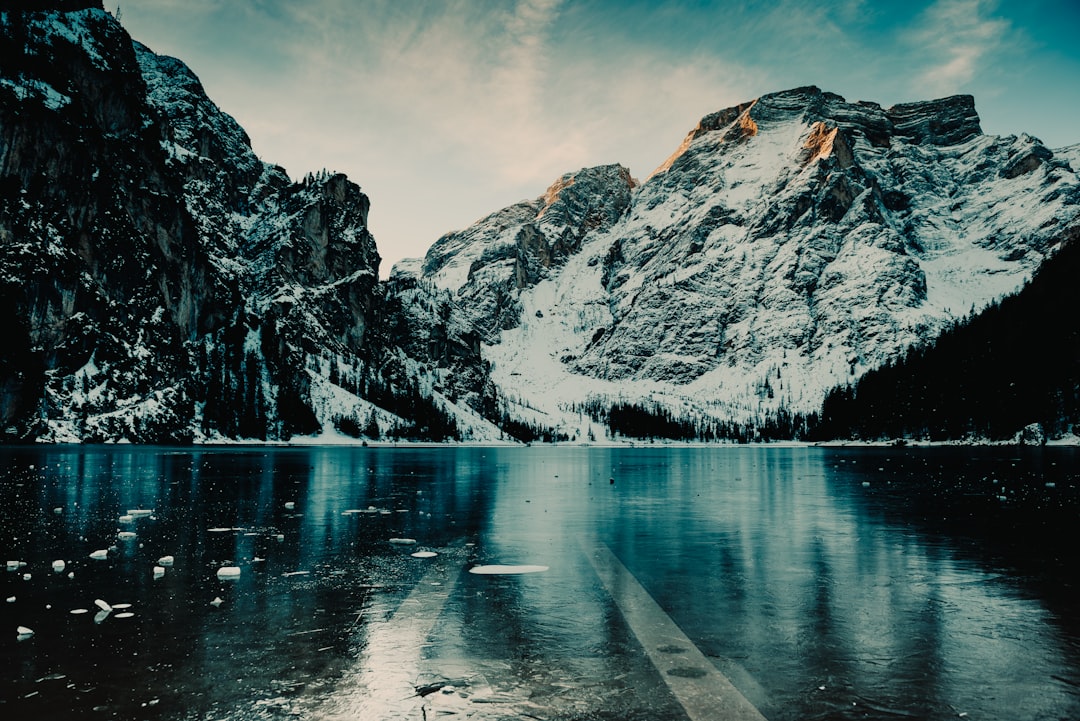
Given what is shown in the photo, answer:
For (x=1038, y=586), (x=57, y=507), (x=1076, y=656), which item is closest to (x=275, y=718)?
(x=1076, y=656)

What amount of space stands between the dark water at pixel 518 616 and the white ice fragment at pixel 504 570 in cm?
53

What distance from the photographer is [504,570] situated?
17672 mm

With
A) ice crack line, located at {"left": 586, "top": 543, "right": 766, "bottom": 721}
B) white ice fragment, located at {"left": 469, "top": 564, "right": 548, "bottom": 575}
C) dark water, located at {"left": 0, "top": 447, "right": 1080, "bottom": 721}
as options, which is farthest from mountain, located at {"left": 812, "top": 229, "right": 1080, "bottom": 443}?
ice crack line, located at {"left": 586, "top": 543, "right": 766, "bottom": 721}

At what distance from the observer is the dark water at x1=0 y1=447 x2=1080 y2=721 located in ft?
29.1

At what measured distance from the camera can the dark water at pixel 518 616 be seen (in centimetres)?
886

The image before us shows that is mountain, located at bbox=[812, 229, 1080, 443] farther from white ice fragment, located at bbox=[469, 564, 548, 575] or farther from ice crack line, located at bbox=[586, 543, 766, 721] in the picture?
ice crack line, located at bbox=[586, 543, 766, 721]

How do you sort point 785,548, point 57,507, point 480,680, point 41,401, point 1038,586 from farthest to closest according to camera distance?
point 41,401
point 57,507
point 785,548
point 1038,586
point 480,680

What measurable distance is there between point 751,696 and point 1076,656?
5742 millimetres

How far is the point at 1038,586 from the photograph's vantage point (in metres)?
15.7

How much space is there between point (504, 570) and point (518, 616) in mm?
4619

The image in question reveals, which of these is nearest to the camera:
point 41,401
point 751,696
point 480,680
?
point 751,696

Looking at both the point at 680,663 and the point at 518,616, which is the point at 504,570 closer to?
the point at 518,616

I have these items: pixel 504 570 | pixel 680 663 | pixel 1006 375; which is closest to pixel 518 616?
pixel 680 663

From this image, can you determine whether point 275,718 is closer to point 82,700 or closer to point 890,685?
point 82,700
